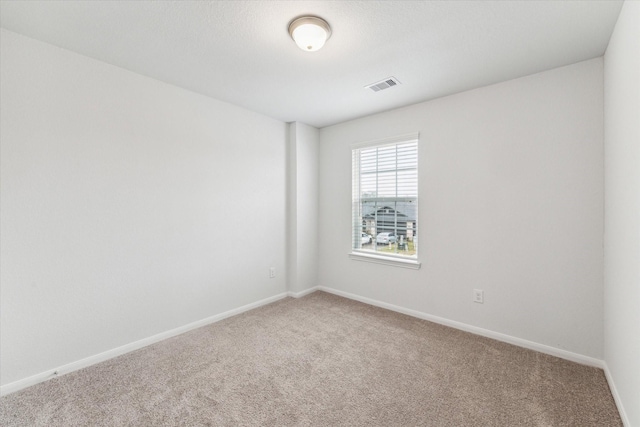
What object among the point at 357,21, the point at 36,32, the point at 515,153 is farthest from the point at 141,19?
the point at 515,153

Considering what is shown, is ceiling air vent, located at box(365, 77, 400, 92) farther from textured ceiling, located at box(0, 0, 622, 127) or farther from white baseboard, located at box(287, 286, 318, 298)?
white baseboard, located at box(287, 286, 318, 298)

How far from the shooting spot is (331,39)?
6.59 ft

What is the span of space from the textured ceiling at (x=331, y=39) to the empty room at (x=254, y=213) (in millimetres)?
18

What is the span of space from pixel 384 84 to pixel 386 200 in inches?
55.1

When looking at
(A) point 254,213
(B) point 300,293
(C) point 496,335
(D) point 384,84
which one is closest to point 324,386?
(C) point 496,335

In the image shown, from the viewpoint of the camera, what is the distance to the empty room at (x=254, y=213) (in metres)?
1.75

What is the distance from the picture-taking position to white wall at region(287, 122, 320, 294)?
3.91 metres

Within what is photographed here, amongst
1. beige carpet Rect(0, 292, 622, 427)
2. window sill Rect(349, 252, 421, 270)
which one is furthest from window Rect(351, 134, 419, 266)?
beige carpet Rect(0, 292, 622, 427)

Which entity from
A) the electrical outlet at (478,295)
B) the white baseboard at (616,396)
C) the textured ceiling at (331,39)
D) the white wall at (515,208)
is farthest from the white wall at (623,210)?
the electrical outlet at (478,295)

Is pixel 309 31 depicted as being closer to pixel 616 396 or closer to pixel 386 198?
pixel 386 198

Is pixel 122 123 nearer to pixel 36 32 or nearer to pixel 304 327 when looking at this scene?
pixel 36 32

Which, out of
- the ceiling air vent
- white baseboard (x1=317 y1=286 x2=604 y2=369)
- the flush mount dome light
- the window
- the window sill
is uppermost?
the ceiling air vent

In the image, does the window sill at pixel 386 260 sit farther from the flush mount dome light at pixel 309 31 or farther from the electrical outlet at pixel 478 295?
the flush mount dome light at pixel 309 31

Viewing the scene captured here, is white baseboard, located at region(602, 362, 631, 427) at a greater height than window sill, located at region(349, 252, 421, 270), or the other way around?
window sill, located at region(349, 252, 421, 270)
